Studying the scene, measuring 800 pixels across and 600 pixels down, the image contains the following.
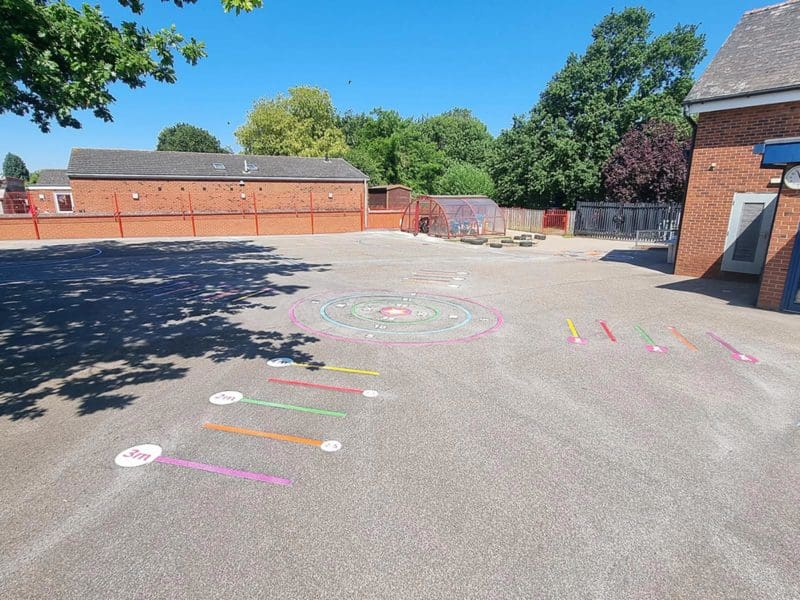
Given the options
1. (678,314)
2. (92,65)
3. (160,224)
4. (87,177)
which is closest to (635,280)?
(678,314)

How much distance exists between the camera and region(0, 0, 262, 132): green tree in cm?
691

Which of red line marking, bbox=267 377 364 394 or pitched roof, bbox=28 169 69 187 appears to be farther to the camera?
pitched roof, bbox=28 169 69 187

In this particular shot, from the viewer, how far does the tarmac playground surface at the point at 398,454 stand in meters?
2.61

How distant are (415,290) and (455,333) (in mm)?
3688

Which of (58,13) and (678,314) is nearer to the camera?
(58,13)

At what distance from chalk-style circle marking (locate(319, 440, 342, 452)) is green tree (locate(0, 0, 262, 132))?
23.7ft

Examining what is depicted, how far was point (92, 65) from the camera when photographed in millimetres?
7516

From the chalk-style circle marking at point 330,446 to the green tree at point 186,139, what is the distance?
68.3 m

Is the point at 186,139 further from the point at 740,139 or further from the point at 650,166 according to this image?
the point at 740,139

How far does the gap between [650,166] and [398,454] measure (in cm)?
3046

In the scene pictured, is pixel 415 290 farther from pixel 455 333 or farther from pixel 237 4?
pixel 237 4

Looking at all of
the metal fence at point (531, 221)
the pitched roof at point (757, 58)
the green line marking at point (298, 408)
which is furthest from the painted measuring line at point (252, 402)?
the metal fence at point (531, 221)

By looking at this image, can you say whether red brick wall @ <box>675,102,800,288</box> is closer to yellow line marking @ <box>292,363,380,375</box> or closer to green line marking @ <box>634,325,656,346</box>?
green line marking @ <box>634,325,656,346</box>

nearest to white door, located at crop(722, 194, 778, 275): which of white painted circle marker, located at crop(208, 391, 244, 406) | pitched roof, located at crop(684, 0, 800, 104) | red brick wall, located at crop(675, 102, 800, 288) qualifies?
red brick wall, located at crop(675, 102, 800, 288)
